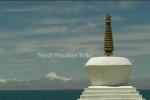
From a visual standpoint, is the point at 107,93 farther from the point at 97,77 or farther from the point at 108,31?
the point at 108,31

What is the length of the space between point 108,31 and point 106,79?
105 inches

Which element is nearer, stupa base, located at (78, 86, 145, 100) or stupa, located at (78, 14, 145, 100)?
stupa base, located at (78, 86, 145, 100)

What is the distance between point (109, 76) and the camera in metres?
36.2

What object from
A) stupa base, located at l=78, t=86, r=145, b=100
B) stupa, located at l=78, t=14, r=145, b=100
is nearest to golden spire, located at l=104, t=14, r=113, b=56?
stupa, located at l=78, t=14, r=145, b=100

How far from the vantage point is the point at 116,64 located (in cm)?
3597

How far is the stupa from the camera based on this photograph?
35.8 metres

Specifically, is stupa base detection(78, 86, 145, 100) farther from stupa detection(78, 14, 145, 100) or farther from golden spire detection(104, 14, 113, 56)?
golden spire detection(104, 14, 113, 56)

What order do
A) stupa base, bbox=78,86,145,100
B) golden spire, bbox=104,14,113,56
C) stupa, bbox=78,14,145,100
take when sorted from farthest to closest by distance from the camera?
golden spire, bbox=104,14,113,56 < stupa, bbox=78,14,145,100 < stupa base, bbox=78,86,145,100

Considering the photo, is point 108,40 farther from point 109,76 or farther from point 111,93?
point 111,93

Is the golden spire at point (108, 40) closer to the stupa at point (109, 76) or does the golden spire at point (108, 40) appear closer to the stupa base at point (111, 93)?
the stupa at point (109, 76)

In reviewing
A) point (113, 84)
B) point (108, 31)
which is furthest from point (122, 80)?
point (108, 31)

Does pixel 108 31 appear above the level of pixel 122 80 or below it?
above

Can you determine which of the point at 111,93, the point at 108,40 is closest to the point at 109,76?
the point at 111,93

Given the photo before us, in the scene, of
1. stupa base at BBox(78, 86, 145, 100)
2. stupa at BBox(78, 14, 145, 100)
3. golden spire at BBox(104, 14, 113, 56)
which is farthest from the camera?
golden spire at BBox(104, 14, 113, 56)
